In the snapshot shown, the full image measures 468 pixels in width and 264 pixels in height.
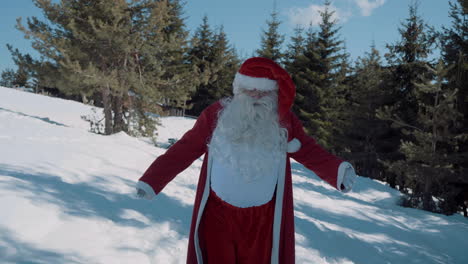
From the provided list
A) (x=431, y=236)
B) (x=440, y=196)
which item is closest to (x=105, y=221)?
(x=431, y=236)

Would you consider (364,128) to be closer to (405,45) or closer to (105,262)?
(405,45)

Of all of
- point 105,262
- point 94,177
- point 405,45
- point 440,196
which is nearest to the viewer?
point 105,262

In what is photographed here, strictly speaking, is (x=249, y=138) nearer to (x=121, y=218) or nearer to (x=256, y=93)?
(x=256, y=93)

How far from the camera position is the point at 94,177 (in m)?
4.59

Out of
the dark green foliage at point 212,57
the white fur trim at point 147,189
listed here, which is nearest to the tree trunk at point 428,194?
the white fur trim at point 147,189

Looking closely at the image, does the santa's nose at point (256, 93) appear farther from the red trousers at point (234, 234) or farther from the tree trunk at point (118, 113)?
the tree trunk at point (118, 113)

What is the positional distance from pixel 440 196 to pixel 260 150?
10691mm

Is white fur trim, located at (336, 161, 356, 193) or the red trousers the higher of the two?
white fur trim, located at (336, 161, 356, 193)

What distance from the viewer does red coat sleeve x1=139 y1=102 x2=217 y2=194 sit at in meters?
1.93

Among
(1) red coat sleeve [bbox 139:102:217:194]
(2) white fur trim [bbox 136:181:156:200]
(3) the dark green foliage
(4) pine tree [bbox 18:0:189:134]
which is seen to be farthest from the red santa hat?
(3) the dark green foliage

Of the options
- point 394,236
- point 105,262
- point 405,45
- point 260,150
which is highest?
point 405,45

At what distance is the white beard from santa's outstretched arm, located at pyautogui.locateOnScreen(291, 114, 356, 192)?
169mm

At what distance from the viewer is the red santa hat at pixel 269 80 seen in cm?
217

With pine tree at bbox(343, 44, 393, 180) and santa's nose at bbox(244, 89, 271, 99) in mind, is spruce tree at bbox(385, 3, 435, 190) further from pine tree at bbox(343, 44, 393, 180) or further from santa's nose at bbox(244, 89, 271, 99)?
santa's nose at bbox(244, 89, 271, 99)
